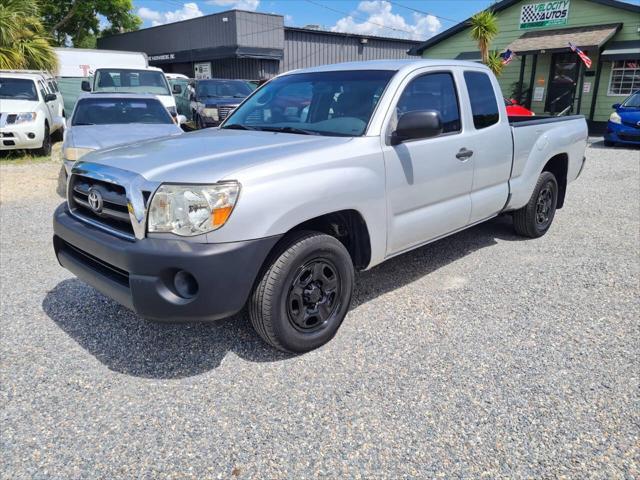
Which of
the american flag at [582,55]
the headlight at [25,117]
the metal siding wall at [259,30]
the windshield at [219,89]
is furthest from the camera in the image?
the metal siding wall at [259,30]

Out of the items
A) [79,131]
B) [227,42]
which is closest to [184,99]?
[79,131]

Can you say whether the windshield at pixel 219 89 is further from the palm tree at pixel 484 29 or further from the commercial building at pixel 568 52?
the commercial building at pixel 568 52

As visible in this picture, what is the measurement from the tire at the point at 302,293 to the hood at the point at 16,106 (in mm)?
9592

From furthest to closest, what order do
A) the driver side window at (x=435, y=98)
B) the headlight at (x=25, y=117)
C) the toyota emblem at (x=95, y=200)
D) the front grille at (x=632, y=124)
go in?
the front grille at (x=632, y=124), the headlight at (x=25, y=117), the driver side window at (x=435, y=98), the toyota emblem at (x=95, y=200)

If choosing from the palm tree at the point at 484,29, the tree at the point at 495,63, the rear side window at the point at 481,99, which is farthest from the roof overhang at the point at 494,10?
the rear side window at the point at 481,99

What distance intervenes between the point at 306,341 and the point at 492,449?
4.08 feet

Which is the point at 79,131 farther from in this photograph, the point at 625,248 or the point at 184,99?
the point at 184,99

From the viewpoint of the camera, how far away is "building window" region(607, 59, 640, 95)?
57.0 feet

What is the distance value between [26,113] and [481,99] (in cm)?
937

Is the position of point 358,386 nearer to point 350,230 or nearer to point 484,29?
point 350,230

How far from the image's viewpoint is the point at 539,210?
5.64 meters

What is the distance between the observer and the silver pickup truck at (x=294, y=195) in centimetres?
271

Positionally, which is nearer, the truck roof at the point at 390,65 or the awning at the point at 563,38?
the truck roof at the point at 390,65

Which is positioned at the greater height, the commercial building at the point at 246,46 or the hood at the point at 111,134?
the commercial building at the point at 246,46
